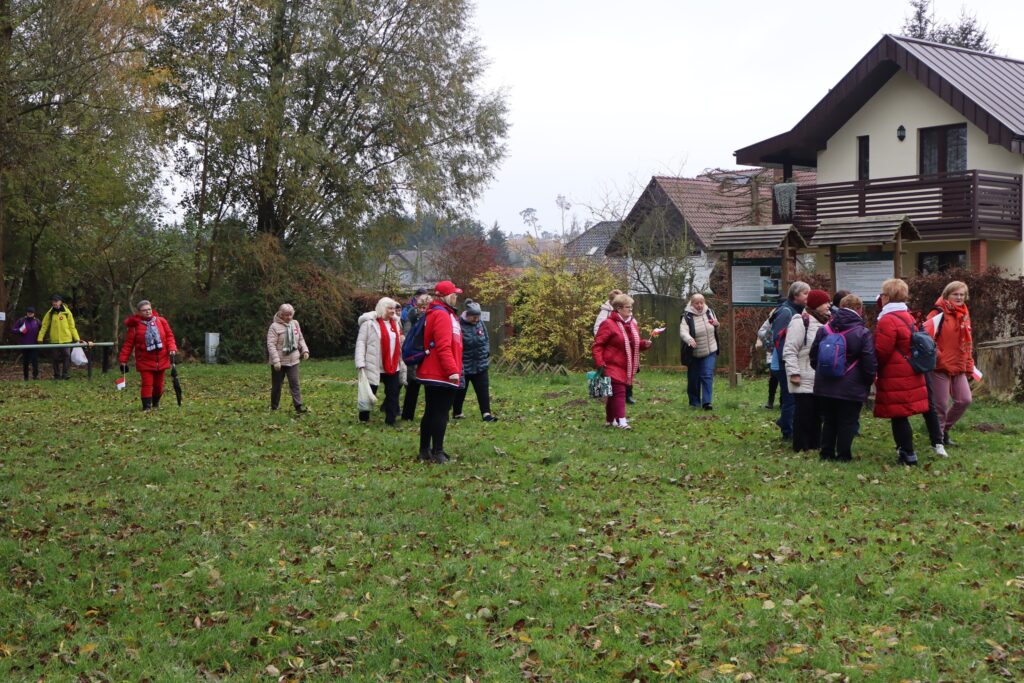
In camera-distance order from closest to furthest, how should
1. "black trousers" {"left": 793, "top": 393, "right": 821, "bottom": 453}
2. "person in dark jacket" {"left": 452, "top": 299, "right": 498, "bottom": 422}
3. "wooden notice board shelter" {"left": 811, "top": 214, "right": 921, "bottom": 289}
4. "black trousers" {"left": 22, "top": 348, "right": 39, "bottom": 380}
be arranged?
"black trousers" {"left": 793, "top": 393, "right": 821, "bottom": 453}, "person in dark jacket" {"left": 452, "top": 299, "right": 498, "bottom": 422}, "wooden notice board shelter" {"left": 811, "top": 214, "right": 921, "bottom": 289}, "black trousers" {"left": 22, "top": 348, "right": 39, "bottom": 380}

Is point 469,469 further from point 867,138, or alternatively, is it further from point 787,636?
point 867,138

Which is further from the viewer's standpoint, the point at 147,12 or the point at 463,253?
the point at 463,253

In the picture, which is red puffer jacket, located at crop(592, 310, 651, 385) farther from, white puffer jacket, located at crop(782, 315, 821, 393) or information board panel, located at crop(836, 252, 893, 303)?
information board panel, located at crop(836, 252, 893, 303)

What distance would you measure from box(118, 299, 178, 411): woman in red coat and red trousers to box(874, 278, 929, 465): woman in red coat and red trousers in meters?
10.7

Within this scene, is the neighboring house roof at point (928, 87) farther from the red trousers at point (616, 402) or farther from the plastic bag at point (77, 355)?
the plastic bag at point (77, 355)

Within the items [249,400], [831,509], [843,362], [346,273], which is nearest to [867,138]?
[346,273]

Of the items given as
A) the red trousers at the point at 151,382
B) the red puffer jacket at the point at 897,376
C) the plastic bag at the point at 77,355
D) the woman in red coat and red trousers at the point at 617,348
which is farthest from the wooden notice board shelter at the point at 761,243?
the plastic bag at the point at 77,355

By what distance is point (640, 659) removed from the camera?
20.7 feet

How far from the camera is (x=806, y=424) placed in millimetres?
12094

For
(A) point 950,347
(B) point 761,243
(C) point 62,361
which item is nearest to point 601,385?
(A) point 950,347

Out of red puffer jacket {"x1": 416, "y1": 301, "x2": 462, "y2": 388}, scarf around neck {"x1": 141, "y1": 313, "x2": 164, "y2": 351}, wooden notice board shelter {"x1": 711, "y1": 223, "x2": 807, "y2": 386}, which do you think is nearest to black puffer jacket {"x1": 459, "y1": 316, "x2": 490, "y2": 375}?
red puffer jacket {"x1": 416, "y1": 301, "x2": 462, "y2": 388}

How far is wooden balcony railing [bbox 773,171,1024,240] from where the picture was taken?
25.5 m

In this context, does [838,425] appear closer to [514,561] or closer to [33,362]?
Answer: [514,561]

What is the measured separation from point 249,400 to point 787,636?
14341mm
